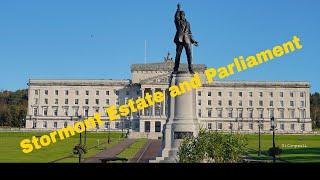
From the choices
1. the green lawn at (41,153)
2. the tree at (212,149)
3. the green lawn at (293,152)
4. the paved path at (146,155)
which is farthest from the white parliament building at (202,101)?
the tree at (212,149)

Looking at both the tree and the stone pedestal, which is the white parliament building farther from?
the tree

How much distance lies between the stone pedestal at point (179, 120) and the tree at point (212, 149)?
365cm

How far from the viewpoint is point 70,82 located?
12388 centimetres

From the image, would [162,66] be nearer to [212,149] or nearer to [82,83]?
[82,83]

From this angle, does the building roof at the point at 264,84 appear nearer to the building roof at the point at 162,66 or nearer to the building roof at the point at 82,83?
the building roof at the point at 162,66

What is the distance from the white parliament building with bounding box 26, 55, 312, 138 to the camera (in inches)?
4724

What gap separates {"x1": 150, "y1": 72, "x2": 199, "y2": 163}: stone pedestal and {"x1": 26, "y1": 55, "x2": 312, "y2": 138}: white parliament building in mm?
92761

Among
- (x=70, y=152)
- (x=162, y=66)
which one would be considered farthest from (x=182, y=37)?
(x=162, y=66)

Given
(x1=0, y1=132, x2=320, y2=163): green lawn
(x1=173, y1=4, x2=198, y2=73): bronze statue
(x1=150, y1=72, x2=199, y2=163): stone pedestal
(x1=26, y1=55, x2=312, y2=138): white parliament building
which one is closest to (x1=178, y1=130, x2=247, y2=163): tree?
(x1=150, y1=72, x2=199, y2=163): stone pedestal

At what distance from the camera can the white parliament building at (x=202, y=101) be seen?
12000 cm

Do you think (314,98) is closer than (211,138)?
No

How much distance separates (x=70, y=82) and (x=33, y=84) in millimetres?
10727
